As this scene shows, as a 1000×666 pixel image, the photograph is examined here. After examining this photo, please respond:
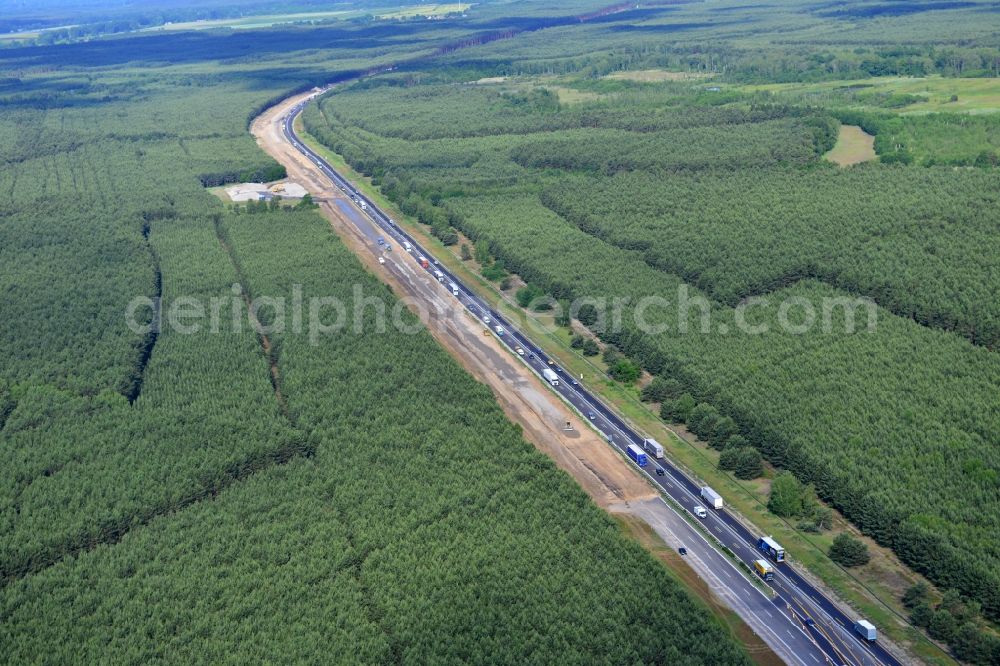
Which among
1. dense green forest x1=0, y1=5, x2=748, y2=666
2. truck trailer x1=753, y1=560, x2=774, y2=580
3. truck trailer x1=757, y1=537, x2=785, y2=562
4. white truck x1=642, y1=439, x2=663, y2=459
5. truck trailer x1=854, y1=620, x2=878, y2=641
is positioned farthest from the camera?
white truck x1=642, y1=439, x2=663, y2=459

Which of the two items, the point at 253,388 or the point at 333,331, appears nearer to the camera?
the point at 253,388

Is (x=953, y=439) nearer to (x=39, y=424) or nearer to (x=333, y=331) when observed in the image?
(x=333, y=331)

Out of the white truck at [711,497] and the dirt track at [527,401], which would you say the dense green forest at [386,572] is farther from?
the white truck at [711,497]

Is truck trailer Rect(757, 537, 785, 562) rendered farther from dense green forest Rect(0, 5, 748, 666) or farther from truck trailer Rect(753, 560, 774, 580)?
dense green forest Rect(0, 5, 748, 666)

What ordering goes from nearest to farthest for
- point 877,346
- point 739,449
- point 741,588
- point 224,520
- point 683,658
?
point 683,658, point 741,588, point 224,520, point 739,449, point 877,346

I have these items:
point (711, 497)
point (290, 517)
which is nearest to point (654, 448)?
point (711, 497)

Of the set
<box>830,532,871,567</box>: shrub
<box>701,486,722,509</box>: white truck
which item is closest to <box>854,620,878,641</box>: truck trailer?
<box>830,532,871,567</box>: shrub

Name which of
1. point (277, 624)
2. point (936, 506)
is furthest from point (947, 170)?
point (277, 624)
